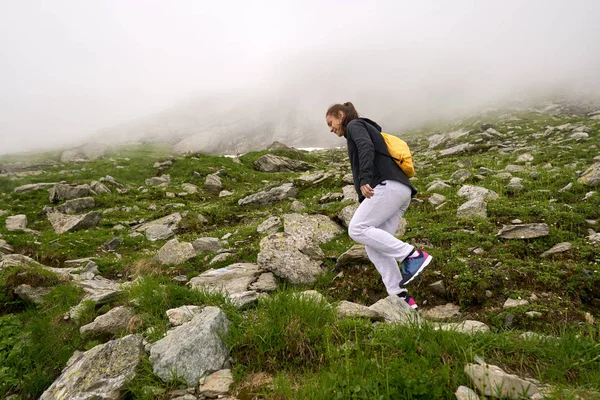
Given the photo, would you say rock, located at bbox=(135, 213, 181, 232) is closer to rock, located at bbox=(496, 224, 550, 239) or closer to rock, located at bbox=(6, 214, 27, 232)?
rock, located at bbox=(6, 214, 27, 232)

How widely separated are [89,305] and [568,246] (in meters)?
11.4

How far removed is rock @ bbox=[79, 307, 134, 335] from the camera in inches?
232

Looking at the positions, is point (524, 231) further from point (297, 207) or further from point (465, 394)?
point (297, 207)

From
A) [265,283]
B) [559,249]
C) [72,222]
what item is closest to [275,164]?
[72,222]

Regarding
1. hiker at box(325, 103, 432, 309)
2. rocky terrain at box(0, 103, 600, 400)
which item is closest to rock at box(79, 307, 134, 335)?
rocky terrain at box(0, 103, 600, 400)

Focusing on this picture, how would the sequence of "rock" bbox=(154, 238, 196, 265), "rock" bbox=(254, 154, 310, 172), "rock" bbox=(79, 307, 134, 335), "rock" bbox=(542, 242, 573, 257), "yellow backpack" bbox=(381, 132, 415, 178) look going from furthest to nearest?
"rock" bbox=(254, 154, 310, 172) → "rock" bbox=(154, 238, 196, 265) → "rock" bbox=(542, 242, 573, 257) → "yellow backpack" bbox=(381, 132, 415, 178) → "rock" bbox=(79, 307, 134, 335)

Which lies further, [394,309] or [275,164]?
[275,164]

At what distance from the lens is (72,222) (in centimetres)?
1695

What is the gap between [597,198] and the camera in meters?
10.4

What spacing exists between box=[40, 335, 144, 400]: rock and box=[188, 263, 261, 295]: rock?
9.29ft

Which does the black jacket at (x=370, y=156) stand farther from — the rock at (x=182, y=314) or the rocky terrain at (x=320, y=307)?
the rock at (x=182, y=314)

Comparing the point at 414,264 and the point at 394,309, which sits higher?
the point at 414,264

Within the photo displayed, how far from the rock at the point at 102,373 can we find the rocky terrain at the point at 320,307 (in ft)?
0.07

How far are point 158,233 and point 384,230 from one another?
1300 cm
